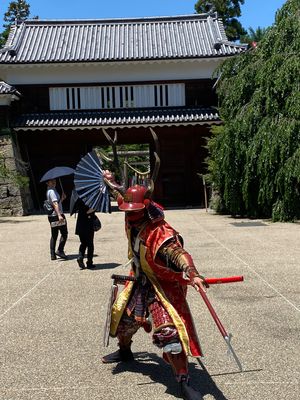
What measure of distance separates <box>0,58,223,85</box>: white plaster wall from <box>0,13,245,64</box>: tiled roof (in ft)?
1.54

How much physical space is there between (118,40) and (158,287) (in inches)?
896

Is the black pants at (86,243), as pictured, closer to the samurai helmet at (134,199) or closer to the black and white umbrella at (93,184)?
the black and white umbrella at (93,184)

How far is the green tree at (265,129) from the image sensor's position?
14.1 meters

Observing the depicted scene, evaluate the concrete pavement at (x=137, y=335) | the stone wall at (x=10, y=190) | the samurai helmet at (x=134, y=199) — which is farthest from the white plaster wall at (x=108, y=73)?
the samurai helmet at (x=134, y=199)

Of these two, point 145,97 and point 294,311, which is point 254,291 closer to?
point 294,311

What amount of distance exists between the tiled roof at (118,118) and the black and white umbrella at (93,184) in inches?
651

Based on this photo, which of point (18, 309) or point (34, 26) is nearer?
point (18, 309)

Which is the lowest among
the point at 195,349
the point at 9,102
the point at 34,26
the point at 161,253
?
the point at 195,349

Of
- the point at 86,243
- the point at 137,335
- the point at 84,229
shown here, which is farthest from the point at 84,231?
the point at 137,335

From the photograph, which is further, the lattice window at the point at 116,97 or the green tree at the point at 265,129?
the lattice window at the point at 116,97

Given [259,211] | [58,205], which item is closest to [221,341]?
[58,205]

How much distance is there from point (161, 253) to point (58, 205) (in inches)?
238

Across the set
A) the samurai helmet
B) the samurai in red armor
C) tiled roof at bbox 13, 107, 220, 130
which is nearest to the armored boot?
the samurai in red armor

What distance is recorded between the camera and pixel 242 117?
51.0 ft
